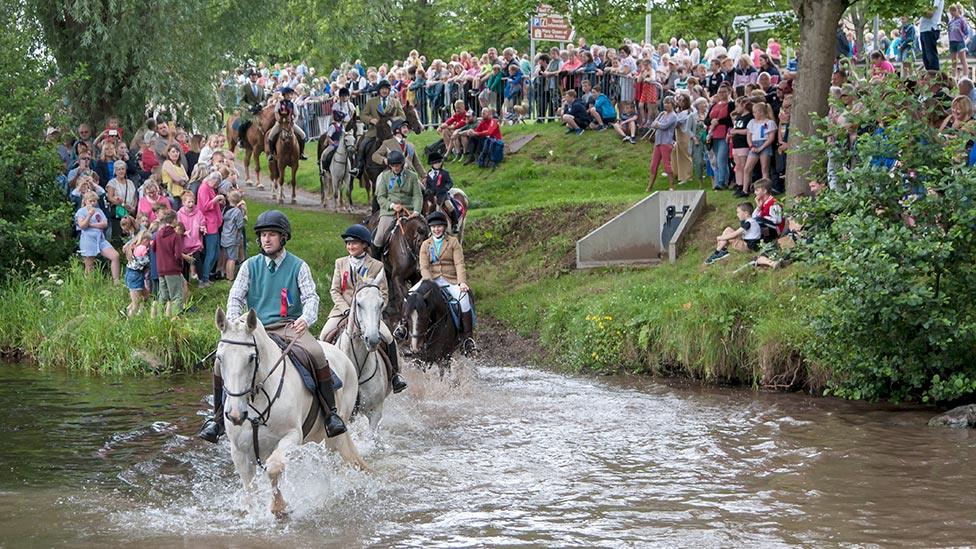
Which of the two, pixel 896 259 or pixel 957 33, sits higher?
pixel 957 33

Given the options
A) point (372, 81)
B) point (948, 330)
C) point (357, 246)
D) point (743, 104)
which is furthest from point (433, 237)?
point (372, 81)

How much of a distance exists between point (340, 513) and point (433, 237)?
6526 millimetres

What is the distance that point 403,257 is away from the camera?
20172 mm

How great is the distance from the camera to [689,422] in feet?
48.8

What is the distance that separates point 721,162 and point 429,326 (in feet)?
30.5

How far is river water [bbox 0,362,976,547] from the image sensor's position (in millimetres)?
10320

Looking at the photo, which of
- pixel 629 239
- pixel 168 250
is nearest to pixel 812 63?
pixel 629 239

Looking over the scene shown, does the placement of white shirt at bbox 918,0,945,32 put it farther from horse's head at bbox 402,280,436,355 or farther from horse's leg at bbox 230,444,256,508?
horse's leg at bbox 230,444,256,508

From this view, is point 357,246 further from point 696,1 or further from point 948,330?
point 696,1

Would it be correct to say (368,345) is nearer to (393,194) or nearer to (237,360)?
(237,360)

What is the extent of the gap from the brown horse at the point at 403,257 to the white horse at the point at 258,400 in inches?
370

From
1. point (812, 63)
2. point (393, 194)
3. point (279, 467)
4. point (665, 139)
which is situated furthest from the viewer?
point (665, 139)

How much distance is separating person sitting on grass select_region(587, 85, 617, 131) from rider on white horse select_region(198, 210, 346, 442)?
1927 centimetres

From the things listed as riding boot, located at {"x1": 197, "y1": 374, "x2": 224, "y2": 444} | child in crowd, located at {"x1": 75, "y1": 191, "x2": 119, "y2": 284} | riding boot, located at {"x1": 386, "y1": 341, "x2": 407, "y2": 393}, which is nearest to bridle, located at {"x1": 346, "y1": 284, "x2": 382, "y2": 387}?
riding boot, located at {"x1": 386, "y1": 341, "x2": 407, "y2": 393}
